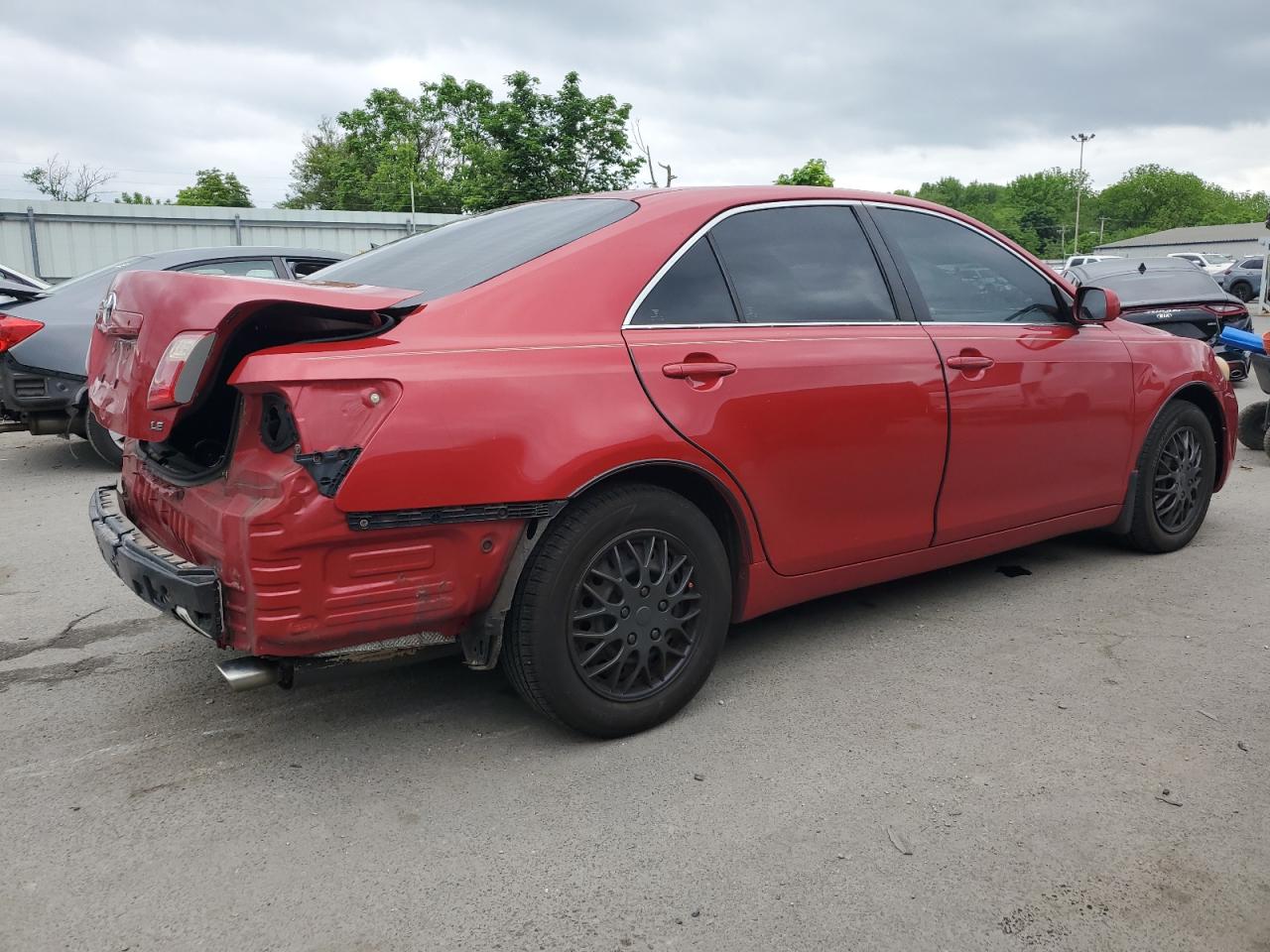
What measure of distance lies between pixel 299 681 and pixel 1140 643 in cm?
297

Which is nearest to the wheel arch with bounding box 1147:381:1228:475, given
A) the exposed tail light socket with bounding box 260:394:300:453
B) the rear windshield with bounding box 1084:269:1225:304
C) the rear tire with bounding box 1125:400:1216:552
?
the rear tire with bounding box 1125:400:1216:552

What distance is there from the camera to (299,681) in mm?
2756

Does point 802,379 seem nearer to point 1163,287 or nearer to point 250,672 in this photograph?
point 250,672

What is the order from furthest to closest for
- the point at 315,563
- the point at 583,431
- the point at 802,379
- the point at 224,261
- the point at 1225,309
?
the point at 1225,309 → the point at 224,261 → the point at 802,379 → the point at 583,431 → the point at 315,563

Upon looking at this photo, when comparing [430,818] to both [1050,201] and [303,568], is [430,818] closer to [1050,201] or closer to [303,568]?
[303,568]

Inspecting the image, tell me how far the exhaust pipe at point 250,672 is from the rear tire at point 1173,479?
385 cm

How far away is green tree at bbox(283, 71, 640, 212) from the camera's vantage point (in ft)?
90.6

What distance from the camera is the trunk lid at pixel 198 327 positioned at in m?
2.56

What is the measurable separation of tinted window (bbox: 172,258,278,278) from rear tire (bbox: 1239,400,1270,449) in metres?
7.34

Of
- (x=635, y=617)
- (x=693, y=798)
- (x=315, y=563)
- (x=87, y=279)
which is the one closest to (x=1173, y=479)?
(x=635, y=617)

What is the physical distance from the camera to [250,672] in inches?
103

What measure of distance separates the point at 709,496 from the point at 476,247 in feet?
3.55

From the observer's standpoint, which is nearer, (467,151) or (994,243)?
(994,243)

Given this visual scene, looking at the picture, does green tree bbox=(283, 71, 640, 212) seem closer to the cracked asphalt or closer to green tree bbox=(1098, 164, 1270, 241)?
the cracked asphalt
